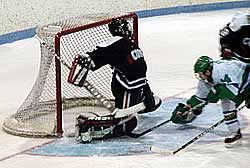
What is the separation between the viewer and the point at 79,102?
10.7 ft

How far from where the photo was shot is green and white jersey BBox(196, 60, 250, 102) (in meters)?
2.57

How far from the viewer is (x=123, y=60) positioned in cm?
267

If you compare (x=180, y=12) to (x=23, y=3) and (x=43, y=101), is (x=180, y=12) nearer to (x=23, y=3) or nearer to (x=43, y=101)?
(x=23, y=3)

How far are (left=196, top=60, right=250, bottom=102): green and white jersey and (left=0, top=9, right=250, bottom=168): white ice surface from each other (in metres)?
0.20

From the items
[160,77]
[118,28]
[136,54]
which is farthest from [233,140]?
[160,77]

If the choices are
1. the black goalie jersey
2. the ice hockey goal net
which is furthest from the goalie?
the ice hockey goal net

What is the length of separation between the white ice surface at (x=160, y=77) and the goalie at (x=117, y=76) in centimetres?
18

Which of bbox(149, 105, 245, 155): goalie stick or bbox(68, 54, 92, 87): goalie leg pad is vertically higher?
bbox(68, 54, 92, 87): goalie leg pad

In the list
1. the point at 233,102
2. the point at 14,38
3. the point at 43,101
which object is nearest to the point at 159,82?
the point at 43,101

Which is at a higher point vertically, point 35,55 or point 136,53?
point 136,53

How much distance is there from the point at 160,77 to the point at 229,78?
1358mm

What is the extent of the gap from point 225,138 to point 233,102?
170mm

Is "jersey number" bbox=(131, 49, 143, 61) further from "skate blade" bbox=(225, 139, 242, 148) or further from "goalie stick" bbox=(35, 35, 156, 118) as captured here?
"skate blade" bbox=(225, 139, 242, 148)

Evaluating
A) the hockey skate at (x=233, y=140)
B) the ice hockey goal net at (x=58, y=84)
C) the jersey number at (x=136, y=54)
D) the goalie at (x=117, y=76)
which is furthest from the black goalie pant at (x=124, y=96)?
the hockey skate at (x=233, y=140)
